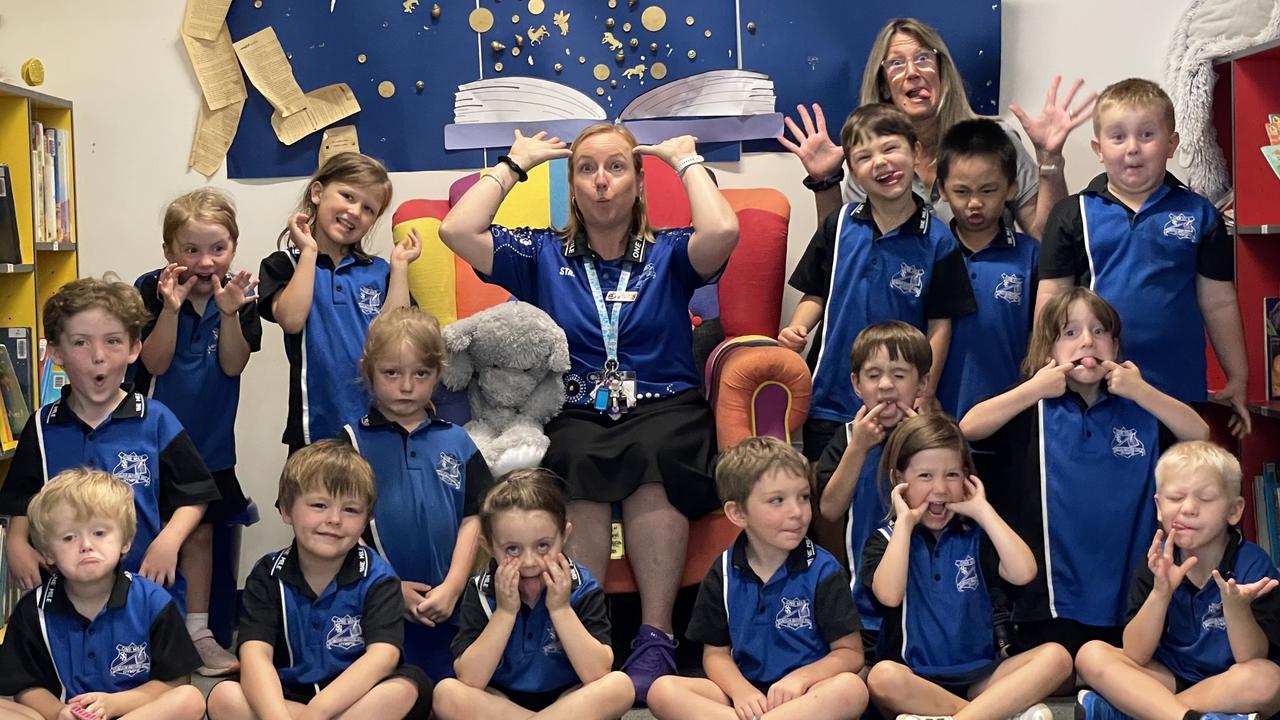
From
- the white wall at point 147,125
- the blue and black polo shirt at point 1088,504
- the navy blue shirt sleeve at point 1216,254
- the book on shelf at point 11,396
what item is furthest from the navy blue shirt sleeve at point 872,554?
the book on shelf at point 11,396

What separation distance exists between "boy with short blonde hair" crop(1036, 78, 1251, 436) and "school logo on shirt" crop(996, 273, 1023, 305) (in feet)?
0.40

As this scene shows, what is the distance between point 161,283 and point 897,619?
181 centimetres

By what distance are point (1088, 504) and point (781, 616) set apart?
0.73 meters

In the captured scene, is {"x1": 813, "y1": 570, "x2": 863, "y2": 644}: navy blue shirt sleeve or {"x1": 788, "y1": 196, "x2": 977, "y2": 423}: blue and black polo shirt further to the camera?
{"x1": 788, "y1": 196, "x2": 977, "y2": 423}: blue and black polo shirt

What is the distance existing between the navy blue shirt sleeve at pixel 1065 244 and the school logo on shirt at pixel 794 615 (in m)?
1.05

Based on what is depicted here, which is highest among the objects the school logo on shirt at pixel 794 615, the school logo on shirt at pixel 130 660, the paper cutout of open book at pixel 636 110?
the paper cutout of open book at pixel 636 110

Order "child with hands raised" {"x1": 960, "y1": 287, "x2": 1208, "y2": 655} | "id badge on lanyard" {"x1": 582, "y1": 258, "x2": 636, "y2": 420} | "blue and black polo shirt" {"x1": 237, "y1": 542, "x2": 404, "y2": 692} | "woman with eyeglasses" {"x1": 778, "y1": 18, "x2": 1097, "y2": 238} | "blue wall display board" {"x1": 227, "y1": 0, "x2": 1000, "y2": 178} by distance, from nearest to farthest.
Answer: "blue and black polo shirt" {"x1": 237, "y1": 542, "x2": 404, "y2": 692}
"child with hands raised" {"x1": 960, "y1": 287, "x2": 1208, "y2": 655}
"id badge on lanyard" {"x1": 582, "y1": 258, "x2": 636, "y2": 420}
"woman with eyeglasses" {"x1": 778, "y1": 18, "x2": 1097, "y2": 238}
"blue wall display board" {"x1": 227, "y1": 0, "x2": 1000, "y2": 178}

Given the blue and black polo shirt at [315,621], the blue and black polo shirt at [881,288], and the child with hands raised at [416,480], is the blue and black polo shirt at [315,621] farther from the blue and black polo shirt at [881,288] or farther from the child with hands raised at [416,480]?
the blue and black polo shirt at [881,288]

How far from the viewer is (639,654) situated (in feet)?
9.77

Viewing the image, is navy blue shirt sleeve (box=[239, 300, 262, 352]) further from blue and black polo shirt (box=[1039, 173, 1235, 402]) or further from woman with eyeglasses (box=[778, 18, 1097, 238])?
blue and black polo shirt (box=[1039, 173, 1235, 402])

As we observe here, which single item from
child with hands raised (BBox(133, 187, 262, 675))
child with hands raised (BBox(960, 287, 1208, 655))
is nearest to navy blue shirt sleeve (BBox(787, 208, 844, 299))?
child with hands raised (BBox(960, 287, 1208, 655))

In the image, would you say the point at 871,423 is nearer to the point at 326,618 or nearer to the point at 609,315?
the point at 609,315

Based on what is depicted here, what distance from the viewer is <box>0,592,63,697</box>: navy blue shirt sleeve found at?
254 cm

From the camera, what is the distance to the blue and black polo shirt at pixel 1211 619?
2.53 m
